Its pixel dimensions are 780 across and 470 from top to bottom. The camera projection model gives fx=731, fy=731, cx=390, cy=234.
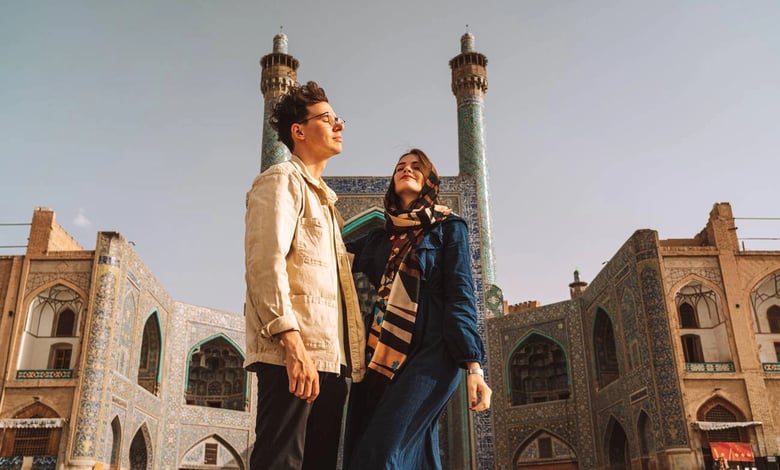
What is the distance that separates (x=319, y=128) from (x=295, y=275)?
1.84ft

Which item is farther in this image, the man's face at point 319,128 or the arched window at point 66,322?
the arched window at point 66,322

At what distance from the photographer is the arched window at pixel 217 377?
57.0 ft

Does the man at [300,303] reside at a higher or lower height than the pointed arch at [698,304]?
lower

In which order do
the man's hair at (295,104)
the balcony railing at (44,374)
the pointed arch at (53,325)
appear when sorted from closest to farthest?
the man's hair at (295,104) < the balcony railing at (44,374) < the pointed arch at (53,325)

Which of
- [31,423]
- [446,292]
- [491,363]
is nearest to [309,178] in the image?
[446,292]

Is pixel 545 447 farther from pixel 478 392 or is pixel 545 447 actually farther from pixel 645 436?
pixel 478 392

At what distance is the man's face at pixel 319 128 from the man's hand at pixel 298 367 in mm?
745

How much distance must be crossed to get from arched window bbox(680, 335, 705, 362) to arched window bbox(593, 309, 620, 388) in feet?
6.49

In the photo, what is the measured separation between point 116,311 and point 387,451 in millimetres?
12057

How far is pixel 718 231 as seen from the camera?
13.8 m


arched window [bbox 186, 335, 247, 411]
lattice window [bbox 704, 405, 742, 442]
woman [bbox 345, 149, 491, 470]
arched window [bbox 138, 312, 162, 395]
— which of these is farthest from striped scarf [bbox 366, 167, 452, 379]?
arched window [bbox 186, 335, 247, 411]

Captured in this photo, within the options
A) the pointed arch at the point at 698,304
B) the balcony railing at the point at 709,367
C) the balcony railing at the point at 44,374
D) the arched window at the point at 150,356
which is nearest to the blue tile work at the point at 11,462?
the balcony railing at the point at 44,374

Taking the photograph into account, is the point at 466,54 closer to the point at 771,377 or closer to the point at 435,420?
the point at 771,377

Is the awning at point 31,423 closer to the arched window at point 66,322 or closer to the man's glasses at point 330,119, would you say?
the arched window at point 66,322
